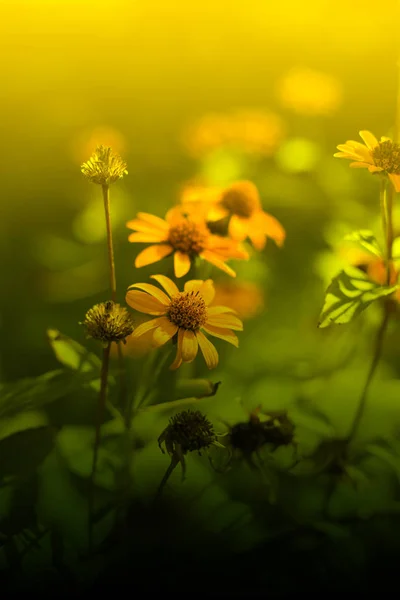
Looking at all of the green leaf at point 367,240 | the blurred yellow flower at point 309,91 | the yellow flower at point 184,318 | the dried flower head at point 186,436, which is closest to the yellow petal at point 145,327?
the yellow flower at point 184,318

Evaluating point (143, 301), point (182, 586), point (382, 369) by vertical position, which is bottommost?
point (182, 586)

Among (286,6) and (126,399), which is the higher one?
(286,6)

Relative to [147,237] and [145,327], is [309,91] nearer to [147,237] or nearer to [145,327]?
[147,237]

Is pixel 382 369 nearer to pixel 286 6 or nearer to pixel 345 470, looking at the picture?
pixel 345 470

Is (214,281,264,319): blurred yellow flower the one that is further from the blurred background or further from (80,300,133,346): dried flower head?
(80,300,133,346): dried flower head

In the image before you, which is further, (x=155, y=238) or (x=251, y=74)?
(x=251, y=74)

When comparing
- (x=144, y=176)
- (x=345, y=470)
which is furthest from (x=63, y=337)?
(x=345, y=470)

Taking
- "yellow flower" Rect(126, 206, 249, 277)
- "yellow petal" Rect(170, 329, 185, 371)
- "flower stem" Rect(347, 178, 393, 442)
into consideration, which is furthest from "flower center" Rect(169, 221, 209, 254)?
"flower stem" Rect(347, 178, 393, 442)
